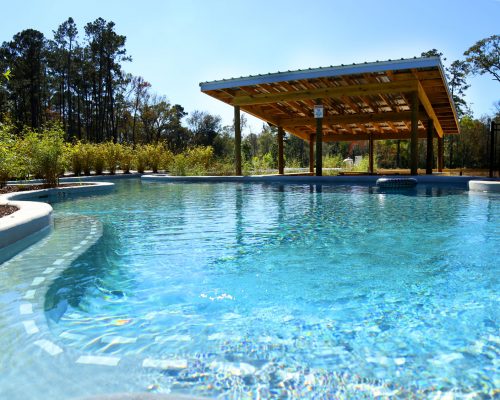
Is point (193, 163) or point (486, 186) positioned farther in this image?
point (193, 163)

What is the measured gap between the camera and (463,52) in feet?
87.9

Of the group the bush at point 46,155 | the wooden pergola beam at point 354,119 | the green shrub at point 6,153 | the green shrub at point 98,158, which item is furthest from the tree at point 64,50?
the green shrub at point 6,153

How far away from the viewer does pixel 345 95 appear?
13742mm

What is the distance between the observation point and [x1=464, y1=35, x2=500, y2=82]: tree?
2539 centimetres

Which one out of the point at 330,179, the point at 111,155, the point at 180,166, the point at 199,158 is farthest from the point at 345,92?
the point at 111,155

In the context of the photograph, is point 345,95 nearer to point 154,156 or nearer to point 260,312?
point 260,312

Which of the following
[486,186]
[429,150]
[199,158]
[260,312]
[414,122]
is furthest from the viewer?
[199,158]

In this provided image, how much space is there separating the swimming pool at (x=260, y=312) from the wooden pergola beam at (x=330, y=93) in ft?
28.6

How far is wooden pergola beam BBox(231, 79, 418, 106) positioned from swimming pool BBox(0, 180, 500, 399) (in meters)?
8.72

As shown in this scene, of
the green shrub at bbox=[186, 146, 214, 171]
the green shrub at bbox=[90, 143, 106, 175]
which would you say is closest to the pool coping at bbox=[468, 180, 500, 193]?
the green shrub at bbox=[186, 146, 214, 171]

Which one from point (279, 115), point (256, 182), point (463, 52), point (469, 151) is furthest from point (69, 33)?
point (469, 151)

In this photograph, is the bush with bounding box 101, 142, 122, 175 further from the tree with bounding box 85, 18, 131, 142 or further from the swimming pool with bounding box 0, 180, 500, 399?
the swimming pool with bounding box 0, 180, 500, 399

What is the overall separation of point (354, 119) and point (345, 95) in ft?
11.3

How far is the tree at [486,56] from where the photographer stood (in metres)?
25.4
